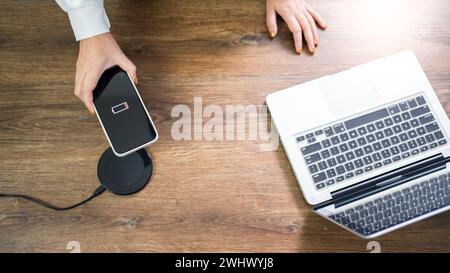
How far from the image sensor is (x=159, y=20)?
2.96 ft

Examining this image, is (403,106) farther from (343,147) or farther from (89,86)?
(89,86)

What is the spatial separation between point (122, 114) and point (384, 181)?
0.52 metres

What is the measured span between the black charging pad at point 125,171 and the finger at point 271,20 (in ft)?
1.22

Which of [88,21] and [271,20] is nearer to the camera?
[88,21]

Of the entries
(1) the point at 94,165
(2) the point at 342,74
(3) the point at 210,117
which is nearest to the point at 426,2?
(2) the point at 342,74

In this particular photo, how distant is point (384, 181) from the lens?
31.3 inches

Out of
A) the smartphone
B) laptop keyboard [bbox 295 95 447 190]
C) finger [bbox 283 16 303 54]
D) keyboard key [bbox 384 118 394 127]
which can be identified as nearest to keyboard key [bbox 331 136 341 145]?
laptop keyboard [bbox 295 95 447 190]

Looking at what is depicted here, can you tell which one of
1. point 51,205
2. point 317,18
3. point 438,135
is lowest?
point 51,205

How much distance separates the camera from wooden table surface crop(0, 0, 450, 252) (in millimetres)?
802

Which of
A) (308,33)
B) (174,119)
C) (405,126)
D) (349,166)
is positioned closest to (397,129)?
(405,126)

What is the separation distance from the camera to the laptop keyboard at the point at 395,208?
2.56 ft

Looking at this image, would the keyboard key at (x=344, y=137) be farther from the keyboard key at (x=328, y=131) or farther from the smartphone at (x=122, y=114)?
the smartphone at (x=122, y=114)
